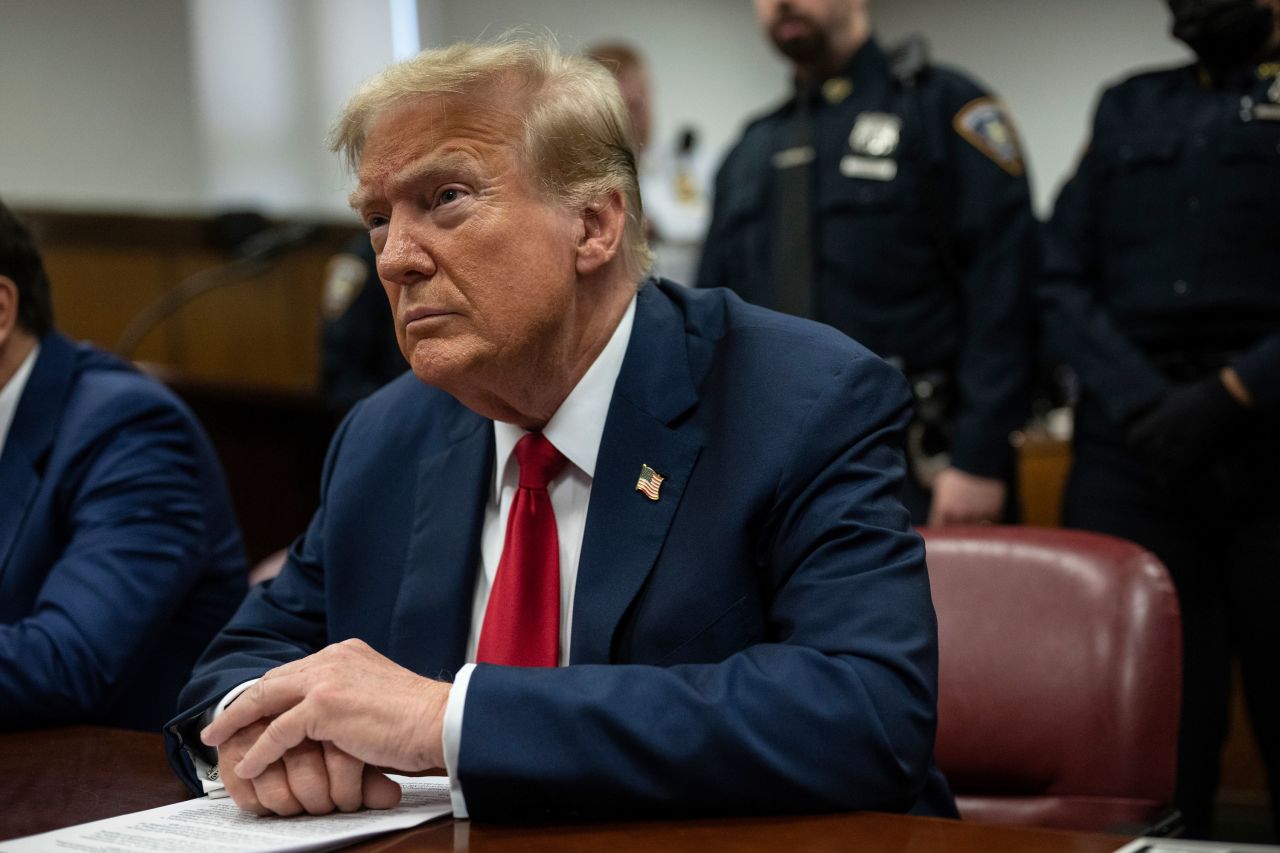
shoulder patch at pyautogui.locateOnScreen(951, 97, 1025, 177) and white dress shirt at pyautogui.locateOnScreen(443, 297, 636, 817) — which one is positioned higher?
shoulder patch at pyautogui.locateOnScreen(951, 97, 1025, 177)

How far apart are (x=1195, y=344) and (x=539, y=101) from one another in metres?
1.48

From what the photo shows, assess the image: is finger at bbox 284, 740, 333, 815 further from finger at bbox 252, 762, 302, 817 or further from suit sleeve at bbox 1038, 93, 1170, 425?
suit sleeve at bbox 1038, 93, 1170, 425

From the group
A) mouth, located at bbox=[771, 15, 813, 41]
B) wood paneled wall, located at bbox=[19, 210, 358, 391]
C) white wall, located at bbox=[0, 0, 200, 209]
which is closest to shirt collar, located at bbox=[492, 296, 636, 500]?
mouth, located at bbox=[771, 15, 813, 41]

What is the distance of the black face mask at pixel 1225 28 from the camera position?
2375 mm

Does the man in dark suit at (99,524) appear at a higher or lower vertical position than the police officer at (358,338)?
higher

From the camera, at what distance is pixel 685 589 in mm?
1317

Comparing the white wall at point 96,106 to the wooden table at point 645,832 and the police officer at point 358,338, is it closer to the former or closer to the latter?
the police officer at point 358,338

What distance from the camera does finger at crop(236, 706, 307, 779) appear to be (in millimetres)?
1117

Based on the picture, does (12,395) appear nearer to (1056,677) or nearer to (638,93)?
(1056,677)

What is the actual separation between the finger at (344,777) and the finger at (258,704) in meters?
0.06


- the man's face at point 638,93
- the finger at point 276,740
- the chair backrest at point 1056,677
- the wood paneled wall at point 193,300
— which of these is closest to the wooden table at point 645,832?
the finger at point 276,740

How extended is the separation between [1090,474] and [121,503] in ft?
5.30

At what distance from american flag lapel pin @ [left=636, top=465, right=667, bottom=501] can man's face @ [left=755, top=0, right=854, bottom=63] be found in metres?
1.73

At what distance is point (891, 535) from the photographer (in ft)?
4.13
